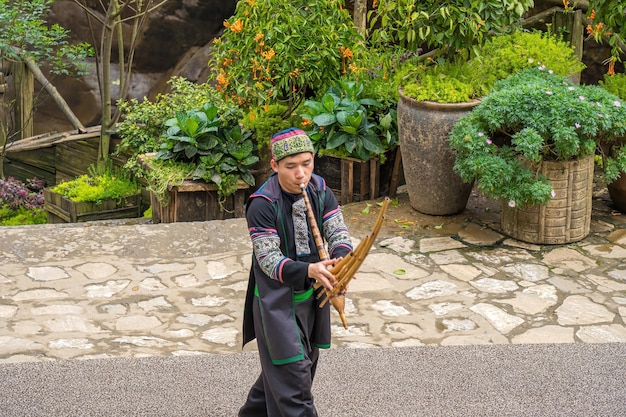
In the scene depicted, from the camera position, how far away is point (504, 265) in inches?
260

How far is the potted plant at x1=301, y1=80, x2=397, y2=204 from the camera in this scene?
784 centimetres

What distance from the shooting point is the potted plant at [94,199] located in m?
9.98

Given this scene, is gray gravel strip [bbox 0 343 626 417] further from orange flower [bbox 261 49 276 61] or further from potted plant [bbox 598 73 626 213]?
orange flower [bbox 261 49 276 61]

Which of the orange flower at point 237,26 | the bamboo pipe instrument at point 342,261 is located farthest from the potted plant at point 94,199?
the bamboo pipe instrument at point 342,261

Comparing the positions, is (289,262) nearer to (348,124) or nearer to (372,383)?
(372,383)

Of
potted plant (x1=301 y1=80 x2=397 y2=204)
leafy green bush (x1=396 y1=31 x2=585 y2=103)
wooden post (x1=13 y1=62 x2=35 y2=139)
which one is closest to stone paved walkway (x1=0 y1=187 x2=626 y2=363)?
potted plant (x1=301 y1=80 x2=397 y2=204)

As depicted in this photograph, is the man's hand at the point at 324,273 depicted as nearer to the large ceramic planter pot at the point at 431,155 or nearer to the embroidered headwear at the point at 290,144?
the embroidered headwear at the point at 290,144

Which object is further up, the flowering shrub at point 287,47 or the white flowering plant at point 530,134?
the flowering shrub at point 287,47

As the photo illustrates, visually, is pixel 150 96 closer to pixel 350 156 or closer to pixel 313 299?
pixel 350 156

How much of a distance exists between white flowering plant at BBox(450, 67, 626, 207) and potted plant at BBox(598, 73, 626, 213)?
0.01 meters

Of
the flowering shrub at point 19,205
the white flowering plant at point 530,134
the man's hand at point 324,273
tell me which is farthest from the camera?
the flowering shrub at point 19,205

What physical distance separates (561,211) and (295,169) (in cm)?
371

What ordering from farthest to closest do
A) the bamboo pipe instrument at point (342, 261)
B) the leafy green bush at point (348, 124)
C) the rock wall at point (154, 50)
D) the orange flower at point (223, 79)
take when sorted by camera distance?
the rock wall at point (154, 50) → the orange flower at point (223, 79) → the leafy green bush at point (348, 124) → the bamboo pipe instrument at point (342, 261)

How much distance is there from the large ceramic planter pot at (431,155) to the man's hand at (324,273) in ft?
12.5
